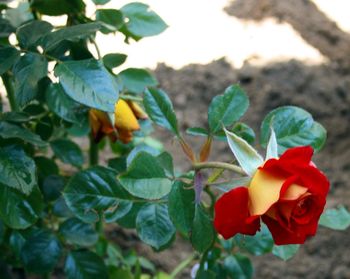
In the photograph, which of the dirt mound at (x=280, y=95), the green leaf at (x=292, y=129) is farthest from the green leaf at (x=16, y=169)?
the dirt mound at (x=280, y=95)

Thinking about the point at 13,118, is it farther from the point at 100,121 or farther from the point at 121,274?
the point at 121,274

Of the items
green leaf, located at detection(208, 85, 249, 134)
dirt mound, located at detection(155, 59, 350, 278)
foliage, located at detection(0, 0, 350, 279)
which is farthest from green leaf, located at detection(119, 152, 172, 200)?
dirt mound, located at detection(155, 59, 350, 278)

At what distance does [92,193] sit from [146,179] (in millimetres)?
129

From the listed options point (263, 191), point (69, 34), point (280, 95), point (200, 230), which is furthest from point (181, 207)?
point (280, 95)

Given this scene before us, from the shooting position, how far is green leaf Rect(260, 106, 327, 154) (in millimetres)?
969

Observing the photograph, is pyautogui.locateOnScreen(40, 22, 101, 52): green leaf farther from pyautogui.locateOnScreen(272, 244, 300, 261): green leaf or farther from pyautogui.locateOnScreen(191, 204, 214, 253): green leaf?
pyautogui.locateOnScreen(272, 244, 300, 261): green leaf

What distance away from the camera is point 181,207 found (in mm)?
875

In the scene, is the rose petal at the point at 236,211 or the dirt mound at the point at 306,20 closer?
the rose petal at the point at 236,211

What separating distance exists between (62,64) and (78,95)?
61mm

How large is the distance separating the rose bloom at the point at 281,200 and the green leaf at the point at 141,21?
0.39 meters

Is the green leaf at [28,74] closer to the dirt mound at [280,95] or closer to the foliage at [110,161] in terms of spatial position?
the foliage at [110,161]

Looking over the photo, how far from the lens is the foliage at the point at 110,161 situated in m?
0.87

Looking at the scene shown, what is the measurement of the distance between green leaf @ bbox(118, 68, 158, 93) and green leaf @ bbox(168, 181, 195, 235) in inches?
14.3

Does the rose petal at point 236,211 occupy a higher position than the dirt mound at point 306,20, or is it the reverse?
the rose petal at point 236,211
